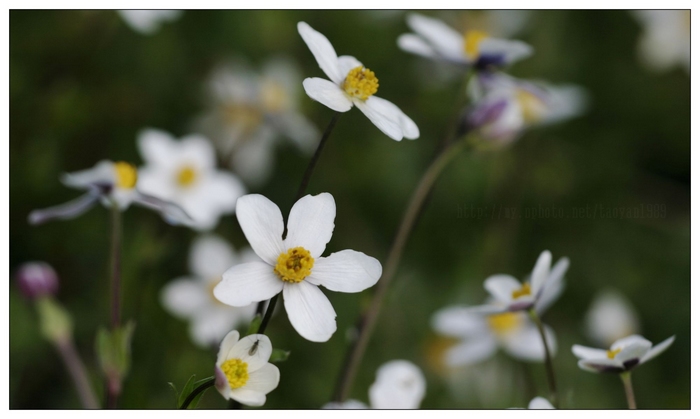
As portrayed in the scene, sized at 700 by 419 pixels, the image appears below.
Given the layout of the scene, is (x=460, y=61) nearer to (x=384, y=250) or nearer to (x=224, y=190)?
(x=224, y=190)

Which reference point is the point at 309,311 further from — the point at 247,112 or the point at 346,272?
the point at 247,112

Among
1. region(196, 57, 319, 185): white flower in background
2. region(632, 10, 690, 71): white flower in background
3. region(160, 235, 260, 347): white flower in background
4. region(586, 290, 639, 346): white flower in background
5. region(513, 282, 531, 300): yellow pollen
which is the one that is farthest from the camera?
region(632, 10, 690, 71): white flower in background

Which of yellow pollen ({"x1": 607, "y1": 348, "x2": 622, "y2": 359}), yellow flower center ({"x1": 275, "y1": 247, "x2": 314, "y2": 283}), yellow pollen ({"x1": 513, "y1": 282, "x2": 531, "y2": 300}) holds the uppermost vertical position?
yellow pollen ({"x1": 513, "y1": 282, "x2": 531, "y2": 300})

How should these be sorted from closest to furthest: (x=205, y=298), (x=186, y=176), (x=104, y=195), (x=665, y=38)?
(x=104, y=195) < (x=186, y=176) < (x=205, y=298) < (x=665, y=38)

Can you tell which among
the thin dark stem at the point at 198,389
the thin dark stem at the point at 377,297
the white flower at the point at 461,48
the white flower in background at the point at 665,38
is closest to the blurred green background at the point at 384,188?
the white flower in background at the point at 665,38

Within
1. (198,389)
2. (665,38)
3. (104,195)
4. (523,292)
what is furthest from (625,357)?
(665,38)

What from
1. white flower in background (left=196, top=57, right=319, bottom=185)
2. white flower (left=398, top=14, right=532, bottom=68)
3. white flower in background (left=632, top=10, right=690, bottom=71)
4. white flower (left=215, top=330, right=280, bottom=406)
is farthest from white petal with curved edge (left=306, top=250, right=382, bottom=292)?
white flower in background (left=632, top=10, right=690, bottom=71)

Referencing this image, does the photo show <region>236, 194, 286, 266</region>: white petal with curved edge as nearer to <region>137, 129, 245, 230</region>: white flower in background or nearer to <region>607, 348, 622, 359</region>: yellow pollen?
<region>607, 348, 622, 359</region>: yellow pollen
